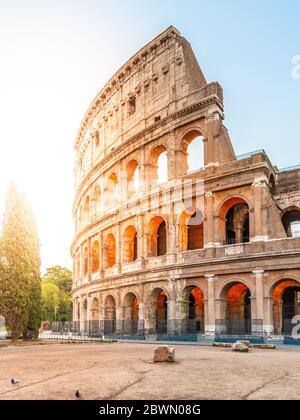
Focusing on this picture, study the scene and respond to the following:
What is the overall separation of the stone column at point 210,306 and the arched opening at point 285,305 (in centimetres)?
297

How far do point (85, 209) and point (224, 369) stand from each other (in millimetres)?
30305

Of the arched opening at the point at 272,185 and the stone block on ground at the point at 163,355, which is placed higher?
the arched opening at the point at 272,185

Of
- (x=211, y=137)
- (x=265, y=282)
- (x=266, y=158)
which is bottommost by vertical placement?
(x=265, y=282)

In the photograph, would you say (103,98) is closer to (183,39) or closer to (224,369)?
(183,39)

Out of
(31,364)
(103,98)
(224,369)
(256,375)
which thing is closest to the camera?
(256,375)

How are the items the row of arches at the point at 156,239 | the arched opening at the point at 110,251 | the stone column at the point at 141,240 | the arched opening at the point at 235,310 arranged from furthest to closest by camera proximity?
the arched opening at the point at 110,251 < the stone column at the point at 141,240 < the row of arches at the point at 156,239 < the arched opening at the point at 235,310

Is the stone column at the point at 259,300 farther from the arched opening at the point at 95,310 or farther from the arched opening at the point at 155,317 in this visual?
the arched opening at the point at 95,310

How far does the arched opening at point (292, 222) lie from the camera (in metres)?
26.3

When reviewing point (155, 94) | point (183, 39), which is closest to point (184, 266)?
point (155, 94)

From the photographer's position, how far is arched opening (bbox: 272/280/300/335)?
2217cm

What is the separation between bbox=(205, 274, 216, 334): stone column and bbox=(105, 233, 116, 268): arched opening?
1053cm

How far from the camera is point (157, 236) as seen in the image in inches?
1113

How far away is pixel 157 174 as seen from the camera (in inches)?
1142

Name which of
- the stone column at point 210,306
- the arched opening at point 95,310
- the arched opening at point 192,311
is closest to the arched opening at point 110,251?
the arched opening at point 95,310
